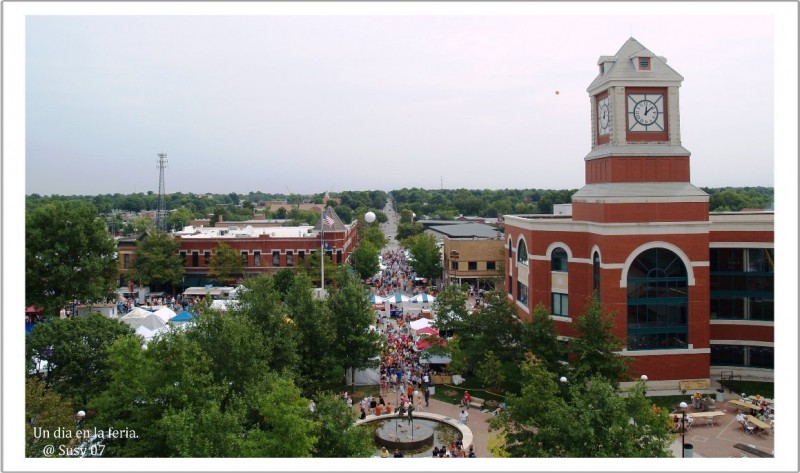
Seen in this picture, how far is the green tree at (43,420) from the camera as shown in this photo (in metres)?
17.7

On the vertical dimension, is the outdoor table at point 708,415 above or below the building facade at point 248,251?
below

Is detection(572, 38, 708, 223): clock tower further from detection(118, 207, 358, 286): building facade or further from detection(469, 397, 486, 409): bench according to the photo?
detection(118, 207, 358, 286): building facade

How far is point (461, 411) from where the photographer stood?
28250mm

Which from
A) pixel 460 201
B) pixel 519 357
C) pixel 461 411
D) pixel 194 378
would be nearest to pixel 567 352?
pixel 519 357

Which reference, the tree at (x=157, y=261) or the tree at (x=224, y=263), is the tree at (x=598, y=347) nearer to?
the tree at (x=224, y=263)

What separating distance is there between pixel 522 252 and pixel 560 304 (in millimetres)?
4618

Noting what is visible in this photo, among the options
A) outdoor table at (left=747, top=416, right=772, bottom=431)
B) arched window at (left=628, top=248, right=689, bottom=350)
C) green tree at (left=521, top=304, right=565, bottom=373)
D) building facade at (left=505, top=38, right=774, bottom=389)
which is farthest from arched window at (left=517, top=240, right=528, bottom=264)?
outdoor table at (left=747, top=416, right=772, bottom=431)

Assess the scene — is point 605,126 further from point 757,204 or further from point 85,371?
point 757,204

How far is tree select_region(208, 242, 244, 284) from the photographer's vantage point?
198ft

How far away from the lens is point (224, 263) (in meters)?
60.5

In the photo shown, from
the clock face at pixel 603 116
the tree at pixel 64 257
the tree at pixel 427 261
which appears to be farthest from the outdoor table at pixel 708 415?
the tree at pixel 427 261

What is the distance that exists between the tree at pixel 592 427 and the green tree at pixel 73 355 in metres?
16.2

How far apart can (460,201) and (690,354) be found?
16550 centimetres

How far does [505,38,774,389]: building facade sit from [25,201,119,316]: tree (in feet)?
99.0
